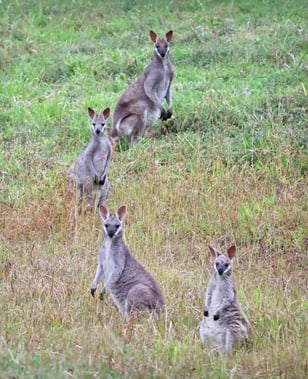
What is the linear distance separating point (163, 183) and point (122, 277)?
274 centimetres

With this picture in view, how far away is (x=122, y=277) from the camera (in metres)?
7.95

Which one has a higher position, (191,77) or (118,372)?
(191,77)

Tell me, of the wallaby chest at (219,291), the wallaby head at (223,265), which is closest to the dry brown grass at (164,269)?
the wallaby chest at (219,291)

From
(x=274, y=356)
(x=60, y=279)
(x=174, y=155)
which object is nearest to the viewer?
(x=274, y=356)

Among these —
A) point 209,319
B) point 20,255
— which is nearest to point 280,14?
point 20,255

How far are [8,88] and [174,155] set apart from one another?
3.37 m

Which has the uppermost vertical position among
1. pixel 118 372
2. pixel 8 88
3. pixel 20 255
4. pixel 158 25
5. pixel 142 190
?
pixel 158 25

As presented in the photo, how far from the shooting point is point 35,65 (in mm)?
14758

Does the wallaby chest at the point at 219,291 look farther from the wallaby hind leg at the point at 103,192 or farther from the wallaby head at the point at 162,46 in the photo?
the wallaby head at the point at 162,46

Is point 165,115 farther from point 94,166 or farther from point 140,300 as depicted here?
point 140,300

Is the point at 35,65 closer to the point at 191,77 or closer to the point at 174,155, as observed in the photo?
the point at 191,77

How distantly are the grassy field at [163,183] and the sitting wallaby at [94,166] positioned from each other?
18cm

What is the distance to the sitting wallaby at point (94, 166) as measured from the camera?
1059cm

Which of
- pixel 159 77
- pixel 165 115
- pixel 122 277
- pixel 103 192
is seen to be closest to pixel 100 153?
pixel 103 192
